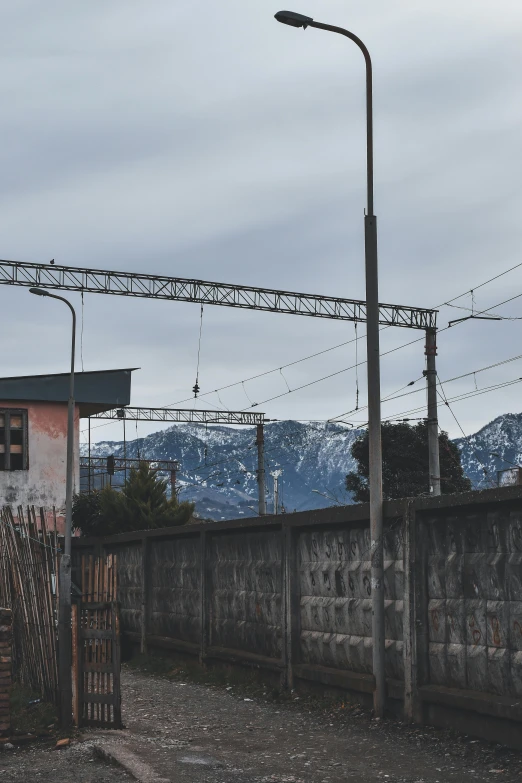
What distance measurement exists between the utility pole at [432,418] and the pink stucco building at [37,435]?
11.0 meters

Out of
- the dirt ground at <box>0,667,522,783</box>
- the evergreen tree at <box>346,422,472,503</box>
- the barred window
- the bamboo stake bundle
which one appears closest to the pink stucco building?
the barred window

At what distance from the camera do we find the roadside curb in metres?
9.24

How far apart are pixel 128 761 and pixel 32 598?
→ 13.9 ft

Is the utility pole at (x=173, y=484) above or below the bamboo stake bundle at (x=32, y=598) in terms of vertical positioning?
above

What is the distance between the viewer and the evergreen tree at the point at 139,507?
2970 centimetres

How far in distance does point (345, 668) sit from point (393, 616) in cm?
160

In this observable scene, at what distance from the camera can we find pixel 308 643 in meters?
13.9

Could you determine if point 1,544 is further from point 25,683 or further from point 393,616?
point 393,616

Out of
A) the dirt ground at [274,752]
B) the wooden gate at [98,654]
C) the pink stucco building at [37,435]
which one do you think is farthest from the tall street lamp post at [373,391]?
the pink stucco building at [37,435]

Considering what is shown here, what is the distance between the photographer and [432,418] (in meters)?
33.4

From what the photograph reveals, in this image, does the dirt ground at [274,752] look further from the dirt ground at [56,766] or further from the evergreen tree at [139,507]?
the evergreen tree at [139,507]

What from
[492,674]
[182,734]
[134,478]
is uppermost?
[134,478]

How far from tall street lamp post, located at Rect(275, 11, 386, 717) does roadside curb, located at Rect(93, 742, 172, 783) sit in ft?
10.1

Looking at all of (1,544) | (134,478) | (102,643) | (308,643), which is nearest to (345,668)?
(308,643)
